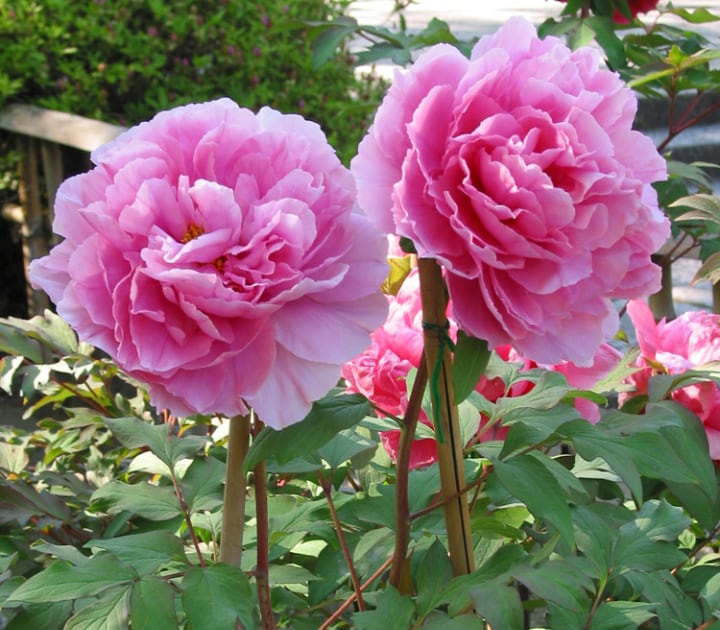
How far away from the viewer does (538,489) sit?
0.73 meters

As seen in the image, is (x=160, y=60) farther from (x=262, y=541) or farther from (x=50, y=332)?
(x=262, y=541)

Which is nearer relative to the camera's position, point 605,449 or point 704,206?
point 605,449

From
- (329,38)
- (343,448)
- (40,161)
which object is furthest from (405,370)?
(40,161)

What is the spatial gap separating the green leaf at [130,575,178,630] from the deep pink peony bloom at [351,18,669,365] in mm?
284

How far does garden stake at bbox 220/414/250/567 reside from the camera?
734mm

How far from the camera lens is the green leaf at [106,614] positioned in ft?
2.40

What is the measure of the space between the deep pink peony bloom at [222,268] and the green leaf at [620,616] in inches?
12.3

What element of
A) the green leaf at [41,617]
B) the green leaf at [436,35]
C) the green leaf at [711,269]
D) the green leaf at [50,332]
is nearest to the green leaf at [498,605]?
the green leaf at [41,617]

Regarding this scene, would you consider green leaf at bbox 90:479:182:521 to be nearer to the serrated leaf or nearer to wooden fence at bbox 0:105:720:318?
the serrated leaf

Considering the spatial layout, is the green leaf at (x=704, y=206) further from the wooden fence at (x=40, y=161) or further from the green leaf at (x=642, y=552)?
the wooden fence at (x=40, y=161)

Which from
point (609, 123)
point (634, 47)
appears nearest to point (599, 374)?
point (609, 123)

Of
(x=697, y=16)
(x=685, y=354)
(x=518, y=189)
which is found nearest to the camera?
(x=518, y=189)

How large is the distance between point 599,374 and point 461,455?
22 cm

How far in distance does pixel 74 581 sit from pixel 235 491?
13 cm
